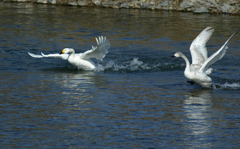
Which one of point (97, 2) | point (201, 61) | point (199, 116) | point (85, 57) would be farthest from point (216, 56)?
point (97, 2)

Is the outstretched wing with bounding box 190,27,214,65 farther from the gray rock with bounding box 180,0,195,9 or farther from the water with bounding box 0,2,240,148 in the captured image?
the gray rock with bounding box 180,0,195,9

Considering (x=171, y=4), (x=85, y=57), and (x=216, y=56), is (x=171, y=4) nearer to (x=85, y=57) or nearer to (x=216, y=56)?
(x=85, y=57)

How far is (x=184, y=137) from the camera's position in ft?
29.7

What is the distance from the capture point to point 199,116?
10.4 meters

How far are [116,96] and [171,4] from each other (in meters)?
22.5

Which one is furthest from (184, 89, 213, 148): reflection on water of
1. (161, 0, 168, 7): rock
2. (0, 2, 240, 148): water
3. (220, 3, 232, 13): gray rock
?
(161, 0, 168, 7): rock

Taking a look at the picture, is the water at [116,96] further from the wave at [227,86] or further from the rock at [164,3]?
the rock at [164,3]

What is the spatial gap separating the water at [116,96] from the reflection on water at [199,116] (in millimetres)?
20

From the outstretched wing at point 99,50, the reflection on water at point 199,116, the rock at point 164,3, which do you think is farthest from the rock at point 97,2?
the reflection on water at point 199,116

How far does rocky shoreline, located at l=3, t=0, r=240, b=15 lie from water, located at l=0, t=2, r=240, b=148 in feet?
26.0

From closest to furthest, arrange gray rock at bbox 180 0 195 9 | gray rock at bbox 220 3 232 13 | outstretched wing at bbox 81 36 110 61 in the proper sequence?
1. outstretched wing at bbox 81 36 110 61
2. gray rock at bbox 220 3 232 13
3. gray rock at bbox 180 0 195 9

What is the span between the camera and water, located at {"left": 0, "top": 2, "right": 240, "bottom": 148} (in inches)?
356

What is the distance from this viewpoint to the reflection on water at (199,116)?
29.4ft

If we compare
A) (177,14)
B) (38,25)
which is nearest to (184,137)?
(38,25)
